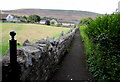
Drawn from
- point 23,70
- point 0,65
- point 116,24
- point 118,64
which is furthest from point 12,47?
point 116,24

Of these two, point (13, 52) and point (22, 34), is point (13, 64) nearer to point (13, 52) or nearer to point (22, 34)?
point (13, 52)

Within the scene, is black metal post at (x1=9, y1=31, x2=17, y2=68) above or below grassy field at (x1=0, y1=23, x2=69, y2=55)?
above

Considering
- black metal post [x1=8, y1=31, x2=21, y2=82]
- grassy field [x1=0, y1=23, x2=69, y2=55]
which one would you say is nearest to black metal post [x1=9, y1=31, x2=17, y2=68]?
black metal post [x1=8, y1=31, x2=21, y2=82]

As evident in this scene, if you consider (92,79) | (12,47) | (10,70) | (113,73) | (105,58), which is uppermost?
(12,47)

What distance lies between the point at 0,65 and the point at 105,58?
100 inches

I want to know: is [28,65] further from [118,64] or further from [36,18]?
[36,18]

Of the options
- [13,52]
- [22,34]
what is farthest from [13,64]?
[22,34]

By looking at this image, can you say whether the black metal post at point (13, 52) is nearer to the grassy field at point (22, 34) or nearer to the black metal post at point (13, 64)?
the black metal post at point (13, 64)

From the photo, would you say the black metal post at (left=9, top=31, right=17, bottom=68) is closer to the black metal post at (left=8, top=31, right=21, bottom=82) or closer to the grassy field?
the black metal post at (left=8, top=31, right=21, bottom=82)

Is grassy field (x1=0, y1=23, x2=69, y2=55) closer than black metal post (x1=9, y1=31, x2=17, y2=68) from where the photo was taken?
No

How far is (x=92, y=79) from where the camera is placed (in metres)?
4.02

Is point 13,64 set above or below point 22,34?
above

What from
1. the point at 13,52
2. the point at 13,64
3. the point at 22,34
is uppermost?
the point at 13,52

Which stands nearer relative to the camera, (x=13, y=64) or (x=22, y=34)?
(x=13, y=64)
